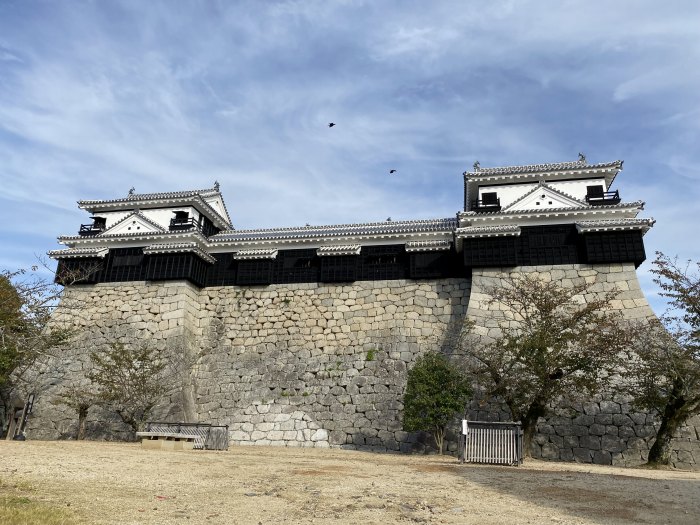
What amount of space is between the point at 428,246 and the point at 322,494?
59.7 ft

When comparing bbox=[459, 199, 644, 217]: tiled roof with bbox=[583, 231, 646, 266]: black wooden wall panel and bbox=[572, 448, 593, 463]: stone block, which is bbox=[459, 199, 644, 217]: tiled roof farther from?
bbox=[572, 448, 593, 463]: stone block

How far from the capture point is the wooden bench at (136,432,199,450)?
49.8ft

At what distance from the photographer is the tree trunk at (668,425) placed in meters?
15.9

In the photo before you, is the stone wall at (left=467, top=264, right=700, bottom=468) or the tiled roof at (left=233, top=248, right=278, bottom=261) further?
the tiled roof at (left=233, top=248, right=278, bottom=261)

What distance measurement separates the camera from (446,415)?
18422 mm

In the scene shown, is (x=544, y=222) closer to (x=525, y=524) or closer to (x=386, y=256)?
(x=386, y=256)

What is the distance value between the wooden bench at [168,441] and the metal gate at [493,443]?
27.0 feet

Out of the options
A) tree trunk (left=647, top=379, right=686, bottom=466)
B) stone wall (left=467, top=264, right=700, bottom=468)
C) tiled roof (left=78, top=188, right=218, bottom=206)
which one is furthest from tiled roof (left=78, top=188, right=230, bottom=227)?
tree trunk (left=647, top=379, right=686, bottom=466)

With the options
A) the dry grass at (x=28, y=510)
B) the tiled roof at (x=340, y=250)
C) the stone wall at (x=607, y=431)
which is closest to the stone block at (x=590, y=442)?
the stone wall at (x=607, y=431)

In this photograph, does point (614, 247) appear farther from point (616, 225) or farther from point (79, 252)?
point (79, 252)

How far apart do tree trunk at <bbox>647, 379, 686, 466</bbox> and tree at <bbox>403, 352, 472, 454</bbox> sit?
5.98 meters

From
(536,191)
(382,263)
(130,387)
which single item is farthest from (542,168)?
(130,387)

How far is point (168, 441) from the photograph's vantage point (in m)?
15.3

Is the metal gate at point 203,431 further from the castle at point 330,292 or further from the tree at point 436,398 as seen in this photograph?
the tree at point 436,398
